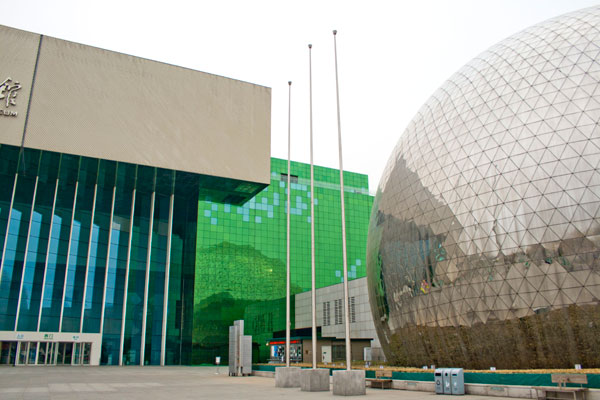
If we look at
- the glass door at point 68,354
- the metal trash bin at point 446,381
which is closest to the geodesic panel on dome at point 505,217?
the metal trash bin at point 446,381

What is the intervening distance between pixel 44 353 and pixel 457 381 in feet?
128

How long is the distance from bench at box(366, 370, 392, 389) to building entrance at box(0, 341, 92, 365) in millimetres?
33331

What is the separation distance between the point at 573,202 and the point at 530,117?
460 cm

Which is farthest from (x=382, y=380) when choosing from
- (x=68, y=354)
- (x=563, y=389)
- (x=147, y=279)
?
(x=147, y=279)

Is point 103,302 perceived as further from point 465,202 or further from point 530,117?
point 530,117

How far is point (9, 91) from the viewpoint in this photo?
42.3m

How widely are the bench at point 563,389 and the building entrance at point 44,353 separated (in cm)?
4125

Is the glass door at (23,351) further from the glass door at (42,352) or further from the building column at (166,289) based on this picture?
the building column at (166,289)

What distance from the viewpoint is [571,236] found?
1945cm

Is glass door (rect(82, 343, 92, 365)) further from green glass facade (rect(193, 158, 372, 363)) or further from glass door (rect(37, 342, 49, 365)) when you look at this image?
green glass facade (rect(193, 158, 372, 363))

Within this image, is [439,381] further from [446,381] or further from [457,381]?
[457,381]

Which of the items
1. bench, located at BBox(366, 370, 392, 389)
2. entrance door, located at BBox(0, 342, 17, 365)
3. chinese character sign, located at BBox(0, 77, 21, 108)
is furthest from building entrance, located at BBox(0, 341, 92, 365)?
bench, located at BBox(366, 370, 392, 389)

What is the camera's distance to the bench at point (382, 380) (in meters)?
20.7

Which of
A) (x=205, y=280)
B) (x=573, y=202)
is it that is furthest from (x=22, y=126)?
(x=573, y=202)
